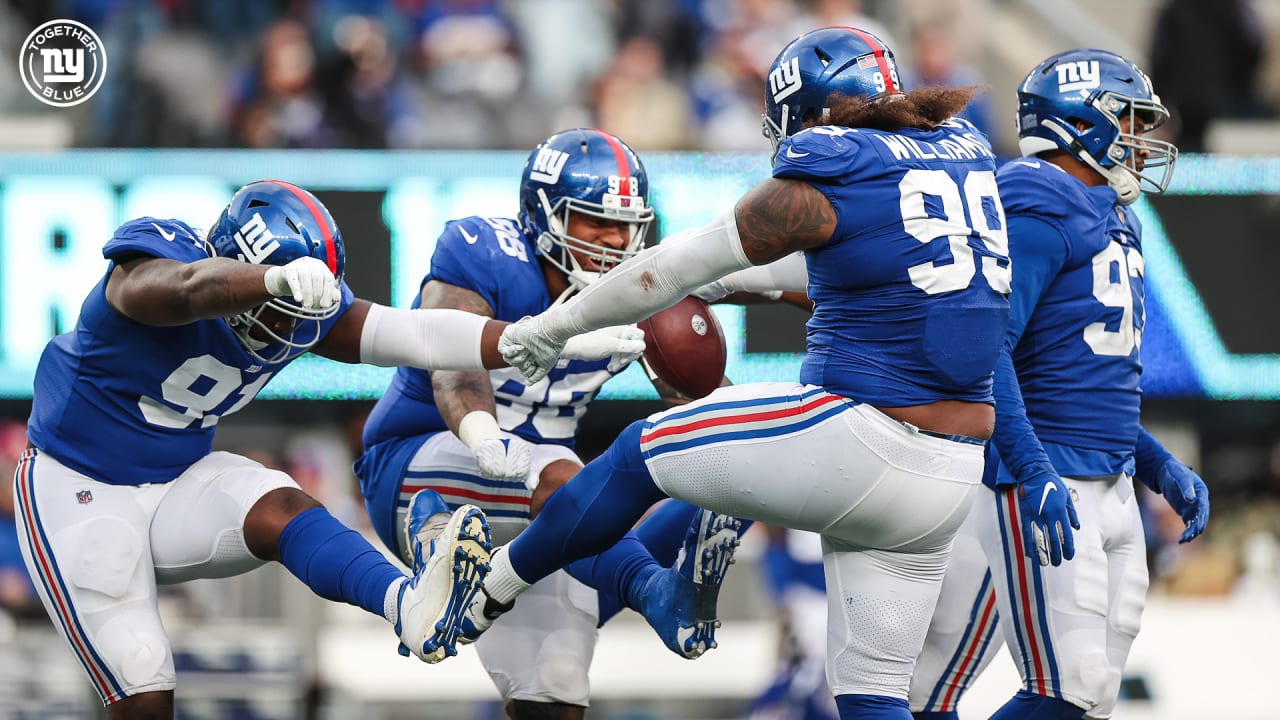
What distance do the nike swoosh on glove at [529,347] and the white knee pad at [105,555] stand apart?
3.89 ft

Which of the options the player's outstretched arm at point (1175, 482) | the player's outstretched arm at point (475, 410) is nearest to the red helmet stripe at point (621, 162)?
the player's outstretched arm at point (475, 410)

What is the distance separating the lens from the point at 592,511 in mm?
4391

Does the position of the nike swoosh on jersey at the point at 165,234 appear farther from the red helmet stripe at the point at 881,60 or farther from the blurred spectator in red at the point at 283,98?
the blurred spectator in red at the point at 283,98

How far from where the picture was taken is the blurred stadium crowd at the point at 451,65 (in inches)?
393

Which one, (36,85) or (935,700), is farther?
(36,85)

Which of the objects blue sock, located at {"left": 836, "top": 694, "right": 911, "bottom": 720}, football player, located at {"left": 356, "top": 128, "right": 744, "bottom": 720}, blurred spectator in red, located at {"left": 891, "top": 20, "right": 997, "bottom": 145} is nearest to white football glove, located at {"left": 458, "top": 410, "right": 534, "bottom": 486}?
football player, located at {"left": 356, "top": 128, "right": 744, "bottom": 720}

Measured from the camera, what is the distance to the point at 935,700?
5.24 metres

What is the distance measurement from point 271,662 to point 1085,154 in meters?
5.10

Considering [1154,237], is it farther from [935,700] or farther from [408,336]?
[408,336]

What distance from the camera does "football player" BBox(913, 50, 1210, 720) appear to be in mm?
4809

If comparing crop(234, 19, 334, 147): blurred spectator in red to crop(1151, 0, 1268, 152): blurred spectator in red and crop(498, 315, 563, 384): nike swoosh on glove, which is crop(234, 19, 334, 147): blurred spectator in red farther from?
crop(498, 315, 563, 384): nike swoosh on glove

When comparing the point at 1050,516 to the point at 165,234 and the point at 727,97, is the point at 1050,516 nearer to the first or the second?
the point at 165,234

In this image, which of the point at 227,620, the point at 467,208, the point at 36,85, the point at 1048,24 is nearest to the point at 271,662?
the point at 227,620

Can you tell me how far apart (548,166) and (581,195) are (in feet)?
0.50
